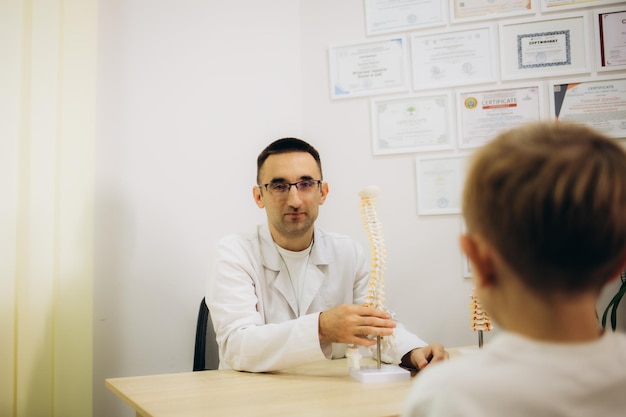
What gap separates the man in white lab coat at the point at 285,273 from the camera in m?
1.80

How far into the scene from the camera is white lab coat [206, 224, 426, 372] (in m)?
1.70

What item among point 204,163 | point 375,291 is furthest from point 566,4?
point 204,163

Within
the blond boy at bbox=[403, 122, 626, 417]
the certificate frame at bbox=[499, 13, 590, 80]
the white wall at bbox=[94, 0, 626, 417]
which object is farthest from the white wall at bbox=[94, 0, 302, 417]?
the blond boy at bbox=[403, 122, 626, 417]

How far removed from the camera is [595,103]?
8.11 ft

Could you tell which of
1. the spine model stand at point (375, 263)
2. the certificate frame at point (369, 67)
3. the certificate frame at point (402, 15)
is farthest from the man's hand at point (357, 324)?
the certificate frame at point (402, 15)

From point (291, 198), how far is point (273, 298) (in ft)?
1.40

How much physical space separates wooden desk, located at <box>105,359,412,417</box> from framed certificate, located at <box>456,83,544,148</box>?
1.43 meters

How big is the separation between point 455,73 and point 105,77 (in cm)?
169

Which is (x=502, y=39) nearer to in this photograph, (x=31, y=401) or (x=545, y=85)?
(x=545, y=85)

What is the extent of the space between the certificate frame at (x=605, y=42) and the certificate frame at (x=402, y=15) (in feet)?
2.31

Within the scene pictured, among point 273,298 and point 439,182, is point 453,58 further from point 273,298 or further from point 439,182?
point 273,298

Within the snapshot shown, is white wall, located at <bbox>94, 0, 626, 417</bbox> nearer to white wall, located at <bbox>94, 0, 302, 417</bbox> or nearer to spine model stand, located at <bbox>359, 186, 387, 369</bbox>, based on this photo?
white wall, located at <bbox>94, 0, 302, 417</bbox>

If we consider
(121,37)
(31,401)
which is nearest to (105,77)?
(121,37)

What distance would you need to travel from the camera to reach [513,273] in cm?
68
